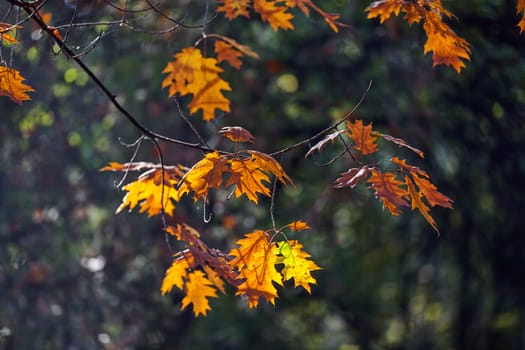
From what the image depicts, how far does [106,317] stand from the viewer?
204 inches

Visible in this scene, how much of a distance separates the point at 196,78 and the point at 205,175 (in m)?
0.87

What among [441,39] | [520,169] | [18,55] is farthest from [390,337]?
[441,39]

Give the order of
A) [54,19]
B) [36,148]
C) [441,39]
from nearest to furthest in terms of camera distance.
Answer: [441,39] → [54,19] → [36,148]

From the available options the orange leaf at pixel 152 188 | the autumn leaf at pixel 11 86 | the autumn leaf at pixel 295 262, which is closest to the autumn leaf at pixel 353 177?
the autumn leaf at pixel 295 262

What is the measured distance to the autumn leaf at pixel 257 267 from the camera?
2080 millimetres

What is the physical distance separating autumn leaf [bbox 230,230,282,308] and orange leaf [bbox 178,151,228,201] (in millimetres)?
179

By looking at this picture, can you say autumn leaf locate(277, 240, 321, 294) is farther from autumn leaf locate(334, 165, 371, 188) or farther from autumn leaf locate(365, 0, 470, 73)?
autumn leaf locate(365, 0, 470, 73)

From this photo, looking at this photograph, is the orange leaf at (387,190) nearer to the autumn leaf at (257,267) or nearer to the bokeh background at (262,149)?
the autumn leaf at (257,267)

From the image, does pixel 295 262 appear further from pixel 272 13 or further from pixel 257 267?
pixel 272 13

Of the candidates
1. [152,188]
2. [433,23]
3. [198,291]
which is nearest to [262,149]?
[152,188]

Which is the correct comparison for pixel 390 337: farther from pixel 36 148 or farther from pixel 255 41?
pixel 36 148

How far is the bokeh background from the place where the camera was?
4941 millimetres

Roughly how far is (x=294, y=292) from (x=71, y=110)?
2.08 m

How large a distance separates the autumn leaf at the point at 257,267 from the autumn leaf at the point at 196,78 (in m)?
0.82
